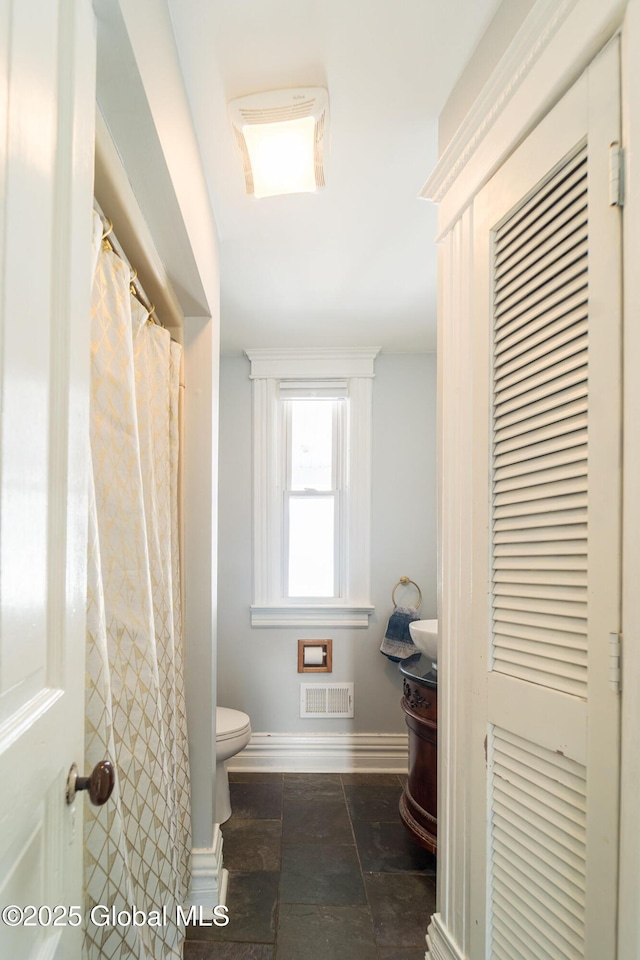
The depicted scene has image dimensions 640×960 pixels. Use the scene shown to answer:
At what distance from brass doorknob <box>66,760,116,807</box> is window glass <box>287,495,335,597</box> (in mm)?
2830

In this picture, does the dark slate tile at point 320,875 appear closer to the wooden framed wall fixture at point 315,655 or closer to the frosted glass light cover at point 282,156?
the wooden framed wall fixture at point 315,655

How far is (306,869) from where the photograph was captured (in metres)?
2.33

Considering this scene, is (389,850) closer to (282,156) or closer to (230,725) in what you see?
(230,725)

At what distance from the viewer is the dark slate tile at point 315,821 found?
→ 8.46 ft

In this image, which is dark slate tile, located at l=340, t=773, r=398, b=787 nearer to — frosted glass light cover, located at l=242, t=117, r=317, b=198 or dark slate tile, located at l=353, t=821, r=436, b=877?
dark slate tile, located at l=353, t=821, r=436, b=877

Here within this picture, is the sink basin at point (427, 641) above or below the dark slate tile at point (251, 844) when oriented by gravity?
above

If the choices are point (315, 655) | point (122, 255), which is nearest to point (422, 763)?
point (315, 655)

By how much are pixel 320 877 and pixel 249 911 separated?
0.35 metres

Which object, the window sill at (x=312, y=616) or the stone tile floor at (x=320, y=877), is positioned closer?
the stone tile floor at (x=320, y=877)

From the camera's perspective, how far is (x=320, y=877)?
2281 mm

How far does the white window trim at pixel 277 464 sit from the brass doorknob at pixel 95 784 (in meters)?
2.74

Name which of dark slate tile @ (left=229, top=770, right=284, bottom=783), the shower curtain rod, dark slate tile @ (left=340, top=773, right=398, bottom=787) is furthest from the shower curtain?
dark slate tile @ (left=340, top=773, right=398, bottom=787)

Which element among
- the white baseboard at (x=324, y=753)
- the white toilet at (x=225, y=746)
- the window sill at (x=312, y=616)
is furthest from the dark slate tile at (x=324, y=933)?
the window sill at (x=312, y=616)

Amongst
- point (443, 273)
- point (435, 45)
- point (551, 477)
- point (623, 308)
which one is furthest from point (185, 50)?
point (551, 477)
